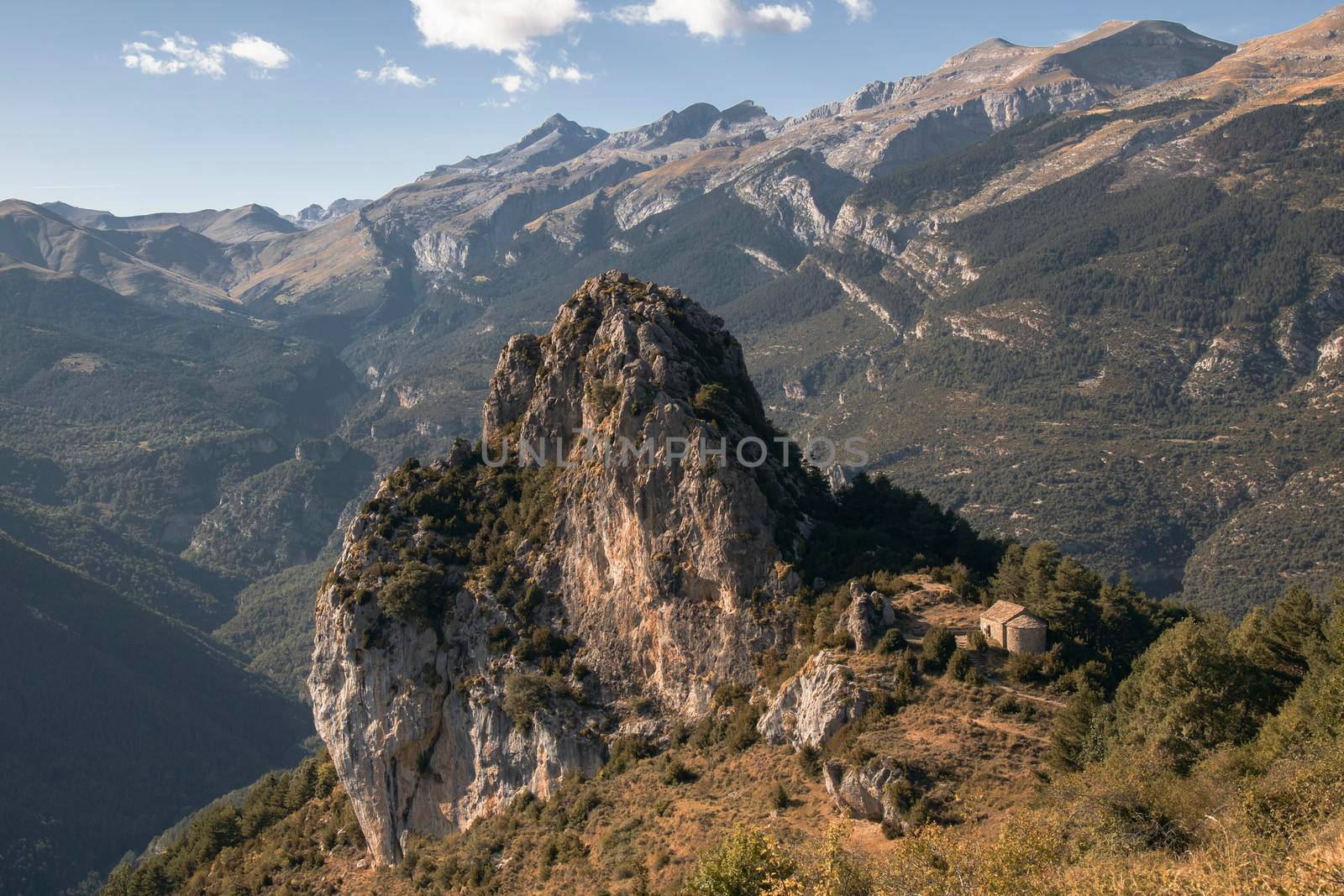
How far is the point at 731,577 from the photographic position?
185 feet

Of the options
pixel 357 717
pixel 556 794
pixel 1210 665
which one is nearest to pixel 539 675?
pixel 556 794

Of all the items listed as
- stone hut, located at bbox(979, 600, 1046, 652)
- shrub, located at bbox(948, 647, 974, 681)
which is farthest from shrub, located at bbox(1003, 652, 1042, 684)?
shrub, located at bbox(948, 647, 974, 681)

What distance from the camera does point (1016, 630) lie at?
4766 centimetres

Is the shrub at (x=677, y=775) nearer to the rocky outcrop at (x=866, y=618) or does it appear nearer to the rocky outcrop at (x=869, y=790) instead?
the rocky outcrop at (x=869, y=790)

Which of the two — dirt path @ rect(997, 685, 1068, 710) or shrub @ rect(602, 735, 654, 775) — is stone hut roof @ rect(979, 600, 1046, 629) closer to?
dirt path @ rect(997, 685, 1068, 710)

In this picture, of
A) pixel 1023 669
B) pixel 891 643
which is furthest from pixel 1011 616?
pixel 891 643

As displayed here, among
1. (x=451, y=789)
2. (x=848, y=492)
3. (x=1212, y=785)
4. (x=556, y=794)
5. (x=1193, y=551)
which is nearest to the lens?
(x=1212, y=785)

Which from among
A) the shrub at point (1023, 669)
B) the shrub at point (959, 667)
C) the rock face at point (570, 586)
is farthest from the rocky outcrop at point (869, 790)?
the rock face at point (570, 586)

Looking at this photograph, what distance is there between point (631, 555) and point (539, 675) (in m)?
10.0

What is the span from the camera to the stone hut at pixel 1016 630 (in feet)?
156

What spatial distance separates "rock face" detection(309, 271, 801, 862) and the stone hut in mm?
12408

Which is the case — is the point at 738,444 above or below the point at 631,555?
above

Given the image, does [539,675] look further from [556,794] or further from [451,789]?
[451,789]

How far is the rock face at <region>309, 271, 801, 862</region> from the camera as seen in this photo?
57.3 m
